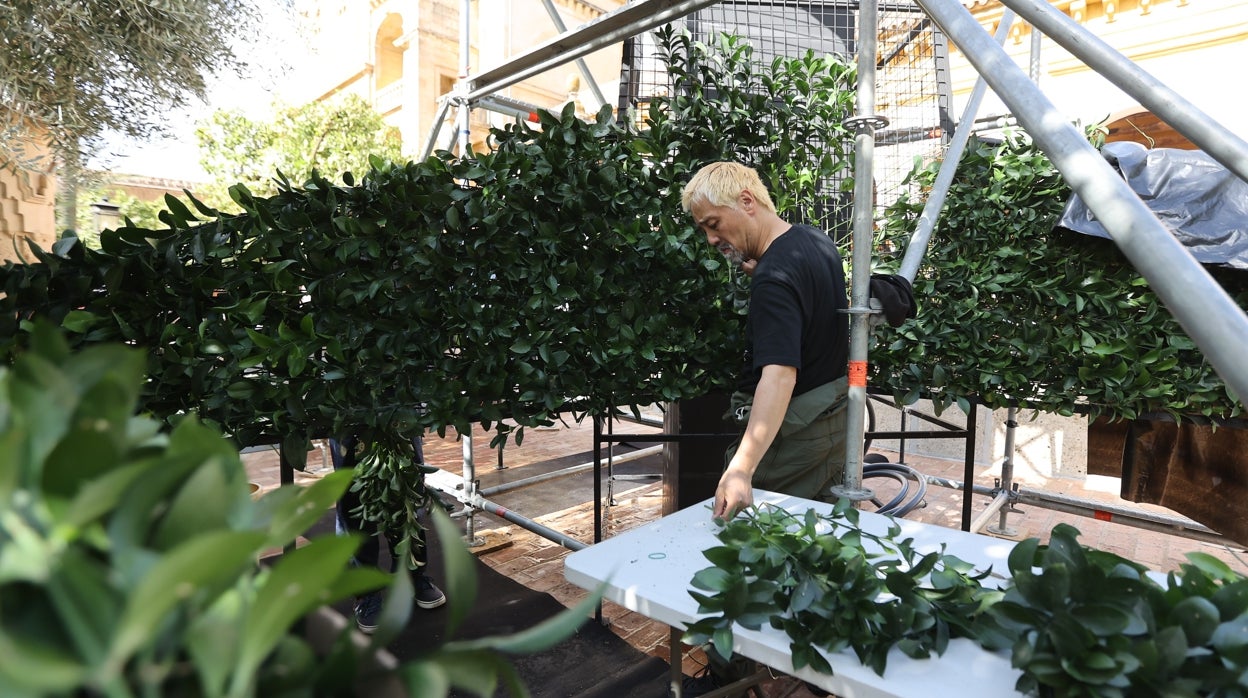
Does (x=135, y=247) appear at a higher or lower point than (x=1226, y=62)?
lower

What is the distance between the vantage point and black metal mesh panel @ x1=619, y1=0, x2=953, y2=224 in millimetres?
3857

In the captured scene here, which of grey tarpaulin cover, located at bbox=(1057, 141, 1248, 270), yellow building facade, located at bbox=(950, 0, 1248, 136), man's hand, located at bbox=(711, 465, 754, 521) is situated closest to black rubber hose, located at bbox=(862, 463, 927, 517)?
man's hand, located at bbox=(711, 465, 754, 521)

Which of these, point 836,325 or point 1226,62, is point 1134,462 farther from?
point 1226,62

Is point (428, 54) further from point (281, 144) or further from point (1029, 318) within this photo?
point (1029, 318)

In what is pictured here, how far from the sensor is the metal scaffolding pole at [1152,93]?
3.96ft

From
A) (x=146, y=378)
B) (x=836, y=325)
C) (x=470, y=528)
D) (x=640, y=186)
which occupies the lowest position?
(x=470, y=528)

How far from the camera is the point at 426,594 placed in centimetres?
351

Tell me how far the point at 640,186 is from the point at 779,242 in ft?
2.27

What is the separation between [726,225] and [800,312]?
1.41 feet

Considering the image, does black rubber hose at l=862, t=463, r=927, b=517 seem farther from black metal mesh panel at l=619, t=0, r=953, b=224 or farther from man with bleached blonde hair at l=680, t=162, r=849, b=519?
black metal mesh panel at l=619, t=0, r=953, b=224

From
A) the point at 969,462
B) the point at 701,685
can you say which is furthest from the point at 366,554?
the point at 969,462

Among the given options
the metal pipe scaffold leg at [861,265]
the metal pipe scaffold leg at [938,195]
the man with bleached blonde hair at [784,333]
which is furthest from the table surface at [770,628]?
the metal pipe scaffold leg at [938,195]

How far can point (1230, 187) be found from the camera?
307 centimetres

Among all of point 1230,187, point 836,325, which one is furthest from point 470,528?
point 1230,187
